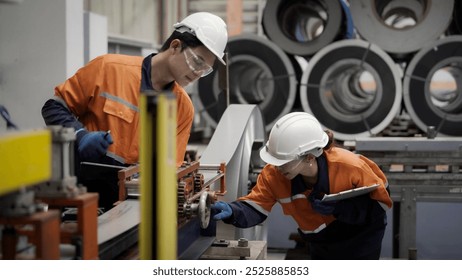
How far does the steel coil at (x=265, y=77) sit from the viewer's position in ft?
12.7

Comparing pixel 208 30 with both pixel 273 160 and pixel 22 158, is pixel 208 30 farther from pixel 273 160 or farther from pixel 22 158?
pixel 22 158

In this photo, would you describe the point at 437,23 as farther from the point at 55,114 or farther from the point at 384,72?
the point at 55,114

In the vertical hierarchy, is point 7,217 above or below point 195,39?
below

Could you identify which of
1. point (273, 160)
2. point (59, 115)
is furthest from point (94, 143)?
point (273, 160)

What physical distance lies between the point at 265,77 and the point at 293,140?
209 centimetres

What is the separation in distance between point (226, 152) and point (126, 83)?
1.75 feet

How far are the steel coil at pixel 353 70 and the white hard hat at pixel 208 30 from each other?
5.94 ft

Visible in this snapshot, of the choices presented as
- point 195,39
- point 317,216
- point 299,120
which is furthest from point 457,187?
point 195,39

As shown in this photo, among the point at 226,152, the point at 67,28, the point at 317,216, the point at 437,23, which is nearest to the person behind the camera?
the point at 317,216

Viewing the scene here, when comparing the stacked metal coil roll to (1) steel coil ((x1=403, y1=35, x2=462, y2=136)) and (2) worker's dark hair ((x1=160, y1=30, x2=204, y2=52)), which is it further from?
(2) worker's dark hair ((x1=160, y1=30, x2=204, y2=52))

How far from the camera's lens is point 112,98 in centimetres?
199

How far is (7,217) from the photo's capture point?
1.03 meters

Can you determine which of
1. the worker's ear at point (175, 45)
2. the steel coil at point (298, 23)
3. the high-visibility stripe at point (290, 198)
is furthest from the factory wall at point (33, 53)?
the steel coil at point (298, 23)

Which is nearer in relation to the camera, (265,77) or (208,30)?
(208,30)
